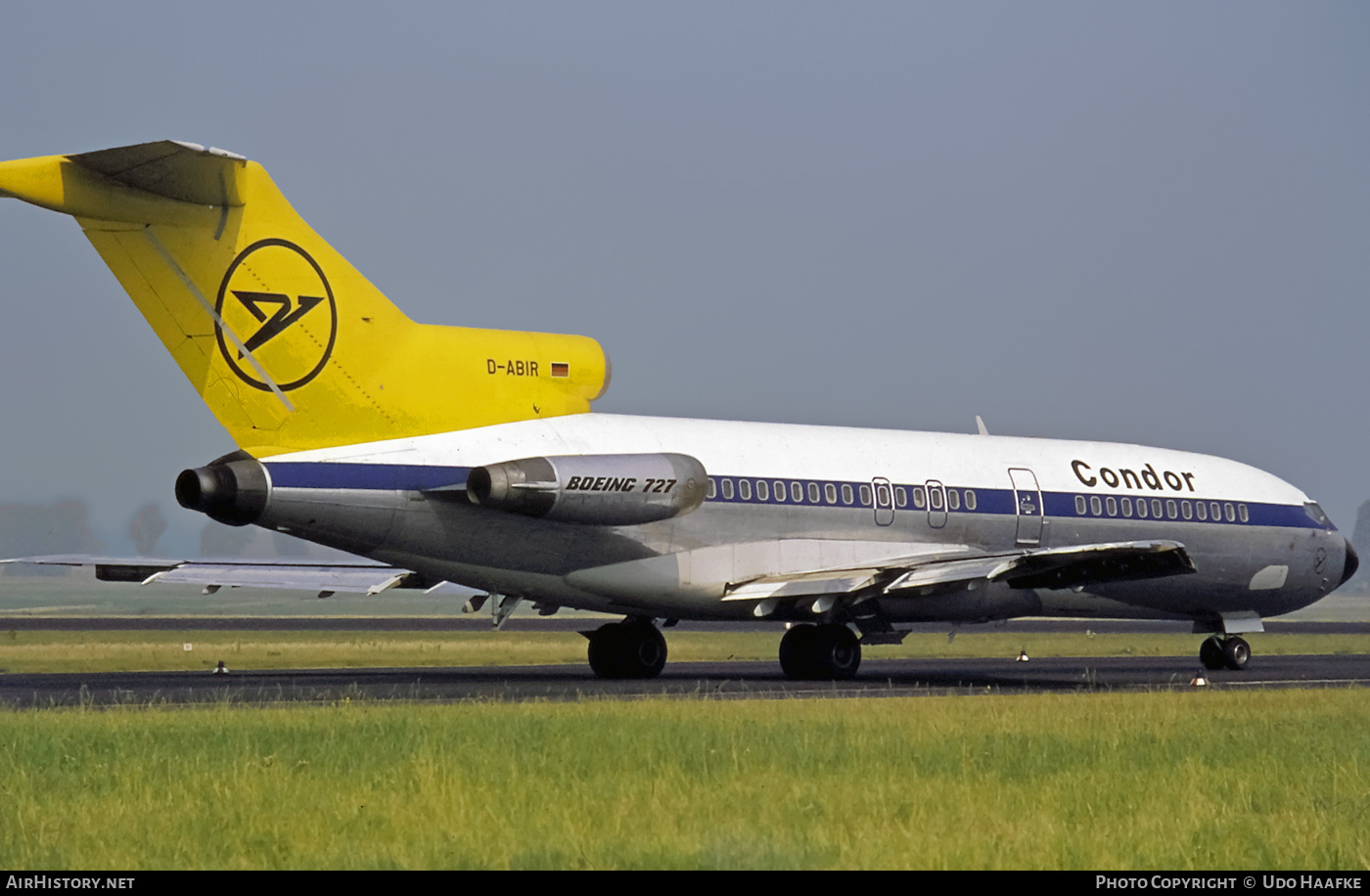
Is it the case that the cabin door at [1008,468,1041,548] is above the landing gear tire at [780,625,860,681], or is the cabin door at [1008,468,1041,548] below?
above

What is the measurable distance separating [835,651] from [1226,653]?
375 inches

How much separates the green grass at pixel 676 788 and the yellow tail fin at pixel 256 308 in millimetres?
5001

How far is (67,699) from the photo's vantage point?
21109 mm

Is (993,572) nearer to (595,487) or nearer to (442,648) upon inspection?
(595,487)

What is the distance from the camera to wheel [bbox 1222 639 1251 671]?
3177 cm

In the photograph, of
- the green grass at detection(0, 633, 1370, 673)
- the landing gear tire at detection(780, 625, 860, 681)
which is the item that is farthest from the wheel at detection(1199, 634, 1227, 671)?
the landing gear tire at detection(780, 625, 860, 681)

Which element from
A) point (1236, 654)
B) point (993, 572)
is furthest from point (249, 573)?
point (1236, 654)

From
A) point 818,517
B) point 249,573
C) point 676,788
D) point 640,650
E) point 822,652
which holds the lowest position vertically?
point 676,788

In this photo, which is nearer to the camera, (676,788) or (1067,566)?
(676,788)

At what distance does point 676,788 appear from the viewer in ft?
40.9

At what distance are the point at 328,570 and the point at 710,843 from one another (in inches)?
875

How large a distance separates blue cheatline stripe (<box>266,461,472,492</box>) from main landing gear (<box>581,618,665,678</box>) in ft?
18.5

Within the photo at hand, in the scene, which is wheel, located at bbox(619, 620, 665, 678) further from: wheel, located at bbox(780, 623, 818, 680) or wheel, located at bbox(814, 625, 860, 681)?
wheel, located at bbox(814, 625, 860, 681)

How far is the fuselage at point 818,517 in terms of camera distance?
22.8m
